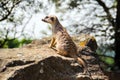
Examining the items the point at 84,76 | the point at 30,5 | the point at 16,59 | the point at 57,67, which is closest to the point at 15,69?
the point at 16,59

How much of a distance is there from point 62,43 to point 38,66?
1.24 meters

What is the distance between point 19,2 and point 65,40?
5901 mm

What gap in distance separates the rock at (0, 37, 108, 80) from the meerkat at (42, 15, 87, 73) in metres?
0.14

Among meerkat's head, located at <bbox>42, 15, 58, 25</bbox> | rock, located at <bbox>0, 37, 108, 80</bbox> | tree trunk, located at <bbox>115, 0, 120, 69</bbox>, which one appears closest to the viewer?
rock, located at <bbox>0, 37, 108, 80</bbox>

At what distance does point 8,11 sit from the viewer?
506 inches

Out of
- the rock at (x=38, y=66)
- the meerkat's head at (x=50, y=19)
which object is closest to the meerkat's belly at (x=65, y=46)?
the rock at (x=38, y=66)

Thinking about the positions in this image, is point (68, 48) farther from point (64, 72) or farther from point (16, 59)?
point (16, 59)

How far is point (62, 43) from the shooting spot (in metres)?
7.39

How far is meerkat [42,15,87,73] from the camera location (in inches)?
286

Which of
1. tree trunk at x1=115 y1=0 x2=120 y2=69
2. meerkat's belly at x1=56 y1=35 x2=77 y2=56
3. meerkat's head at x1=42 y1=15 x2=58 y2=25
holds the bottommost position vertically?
tree trunk at x1=115 y1=0 x2=120 y2=69

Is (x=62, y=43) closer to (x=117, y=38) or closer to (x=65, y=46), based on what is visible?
(x=65, y=46)

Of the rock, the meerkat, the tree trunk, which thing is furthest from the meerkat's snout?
the tree trunk

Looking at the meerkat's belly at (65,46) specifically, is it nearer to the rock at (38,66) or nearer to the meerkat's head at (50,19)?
the rock at (38,66)

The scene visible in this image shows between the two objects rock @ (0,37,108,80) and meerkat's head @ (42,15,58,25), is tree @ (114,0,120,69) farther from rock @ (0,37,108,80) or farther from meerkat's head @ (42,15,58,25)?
rock @ (0,37,108,80)
